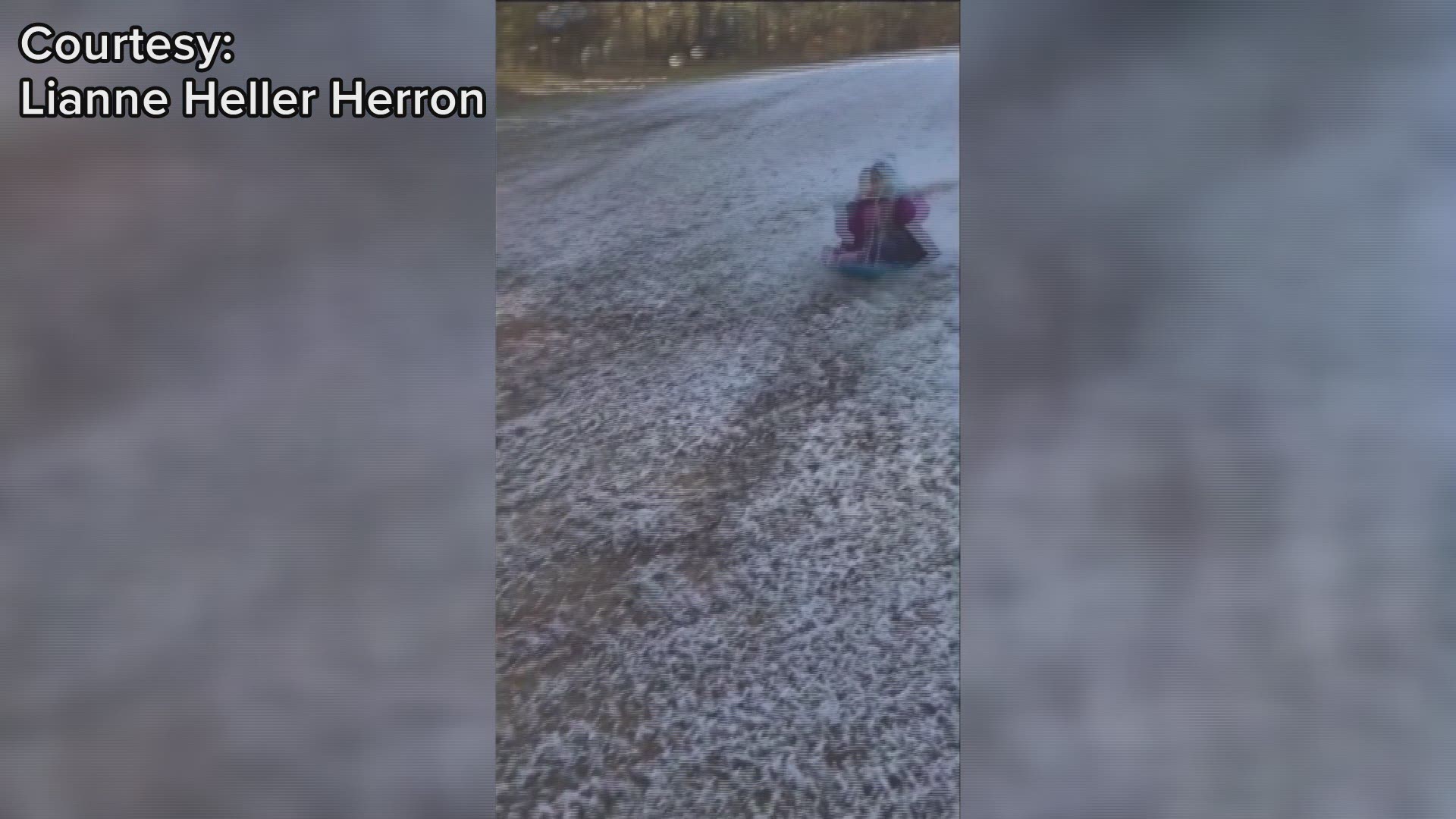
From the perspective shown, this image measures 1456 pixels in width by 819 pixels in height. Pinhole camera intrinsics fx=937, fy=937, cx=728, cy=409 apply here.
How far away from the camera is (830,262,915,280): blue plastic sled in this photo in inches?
58.5

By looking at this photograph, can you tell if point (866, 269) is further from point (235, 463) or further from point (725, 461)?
point (235, 463)

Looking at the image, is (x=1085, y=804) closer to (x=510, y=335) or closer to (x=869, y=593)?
(x=869, y=593)

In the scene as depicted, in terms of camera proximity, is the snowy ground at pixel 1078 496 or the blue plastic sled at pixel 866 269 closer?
the snowy ground at pixel 1078 496

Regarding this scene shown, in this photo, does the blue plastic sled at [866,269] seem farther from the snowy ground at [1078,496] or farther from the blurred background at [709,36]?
the blurred background at [709,36]

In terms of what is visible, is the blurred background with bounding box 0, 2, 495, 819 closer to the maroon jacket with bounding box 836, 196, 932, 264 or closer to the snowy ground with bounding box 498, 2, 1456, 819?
the snowy ground with bounding box 498, 2, 1456, 819

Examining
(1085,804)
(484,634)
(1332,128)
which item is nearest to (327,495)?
(484,634)

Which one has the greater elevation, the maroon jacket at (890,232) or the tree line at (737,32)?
the tree line at (737,32)

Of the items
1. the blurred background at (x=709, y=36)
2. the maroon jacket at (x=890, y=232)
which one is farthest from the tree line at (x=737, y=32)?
the maroon jacket at (x=890, y=232)

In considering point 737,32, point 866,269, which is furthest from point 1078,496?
point 737,32

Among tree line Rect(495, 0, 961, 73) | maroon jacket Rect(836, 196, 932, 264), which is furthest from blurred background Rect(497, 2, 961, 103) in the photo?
maroon jacket Rect(836, 196, 932, 264)

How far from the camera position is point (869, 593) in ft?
4.71

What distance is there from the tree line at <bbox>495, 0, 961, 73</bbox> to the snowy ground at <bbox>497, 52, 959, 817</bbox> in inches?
1.6

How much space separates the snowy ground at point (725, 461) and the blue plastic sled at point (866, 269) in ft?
0.06

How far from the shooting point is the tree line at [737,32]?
1469 millimetres
